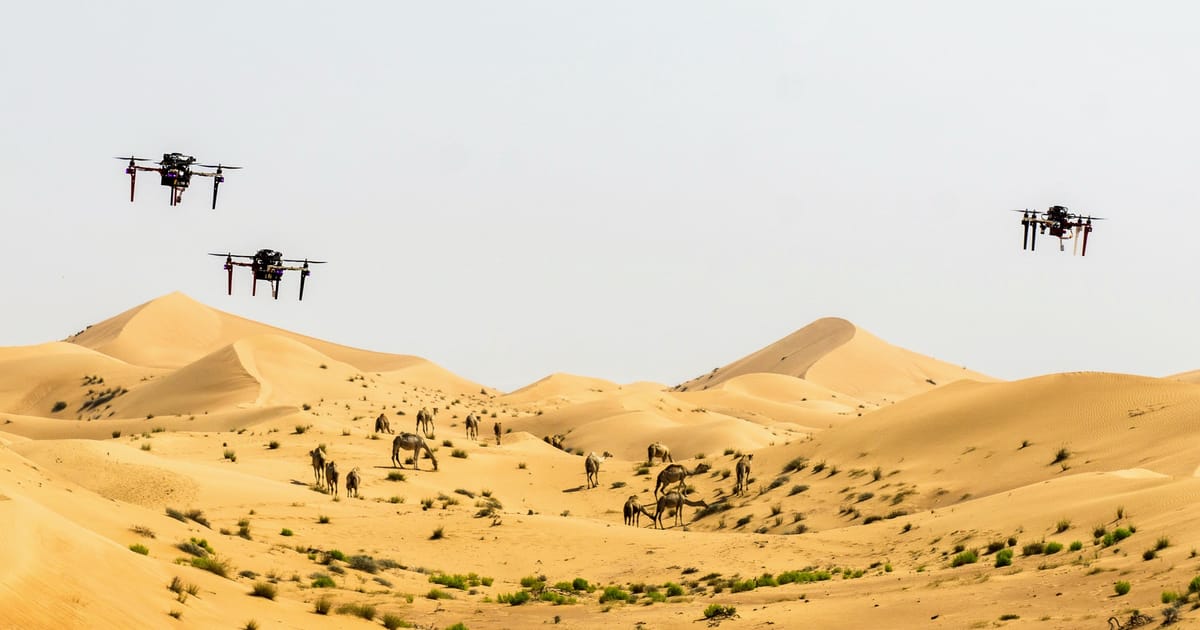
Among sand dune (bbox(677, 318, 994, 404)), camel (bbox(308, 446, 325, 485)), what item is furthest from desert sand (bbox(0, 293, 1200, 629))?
sand dune (bbox(677, 318, 994, 404))

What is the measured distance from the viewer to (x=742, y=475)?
47562 millimetres

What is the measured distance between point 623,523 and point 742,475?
5819 millimetres

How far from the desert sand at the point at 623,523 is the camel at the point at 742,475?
288 millimetres

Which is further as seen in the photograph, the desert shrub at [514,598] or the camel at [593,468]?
the camel at [593,468]

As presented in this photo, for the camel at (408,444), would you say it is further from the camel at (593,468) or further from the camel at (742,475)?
the camel at (742,475)

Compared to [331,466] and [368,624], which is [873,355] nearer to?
[331,466]

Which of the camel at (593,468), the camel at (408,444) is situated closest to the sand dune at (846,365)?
the camel at (593,468)

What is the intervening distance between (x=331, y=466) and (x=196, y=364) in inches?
2169

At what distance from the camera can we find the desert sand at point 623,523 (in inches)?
831

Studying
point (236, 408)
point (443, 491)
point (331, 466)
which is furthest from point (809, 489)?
point (236, 408)

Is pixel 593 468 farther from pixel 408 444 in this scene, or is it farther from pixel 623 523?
pixel 623 523

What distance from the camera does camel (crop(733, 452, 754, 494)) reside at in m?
47.4

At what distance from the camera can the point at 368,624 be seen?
23.4m

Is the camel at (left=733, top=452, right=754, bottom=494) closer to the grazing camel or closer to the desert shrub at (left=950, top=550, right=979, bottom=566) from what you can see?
the grazing camel
